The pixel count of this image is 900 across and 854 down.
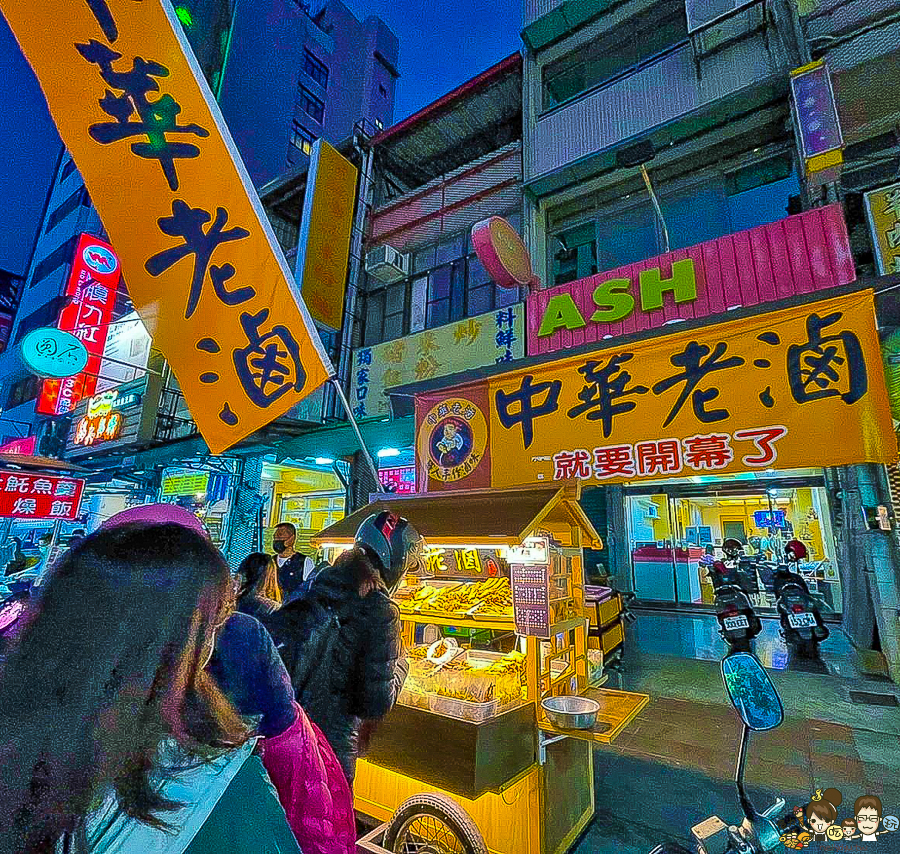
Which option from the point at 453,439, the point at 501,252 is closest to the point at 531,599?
the point at 453,439

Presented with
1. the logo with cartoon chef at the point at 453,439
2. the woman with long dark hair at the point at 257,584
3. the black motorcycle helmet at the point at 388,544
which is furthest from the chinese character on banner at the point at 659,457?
the woman with long dark hair at the point at 257,584

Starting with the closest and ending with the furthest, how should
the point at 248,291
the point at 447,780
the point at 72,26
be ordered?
the point at 72,26, the point at 248,291, the point at 447,780

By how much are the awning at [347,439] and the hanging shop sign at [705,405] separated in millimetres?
4369

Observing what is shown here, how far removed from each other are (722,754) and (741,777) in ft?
12.8

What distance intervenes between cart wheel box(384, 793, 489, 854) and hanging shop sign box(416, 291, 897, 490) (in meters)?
3.50

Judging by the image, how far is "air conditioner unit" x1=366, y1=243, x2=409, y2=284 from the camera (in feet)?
43.5

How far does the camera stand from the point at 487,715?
3678 millimetres

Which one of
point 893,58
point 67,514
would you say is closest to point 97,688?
point 893,58

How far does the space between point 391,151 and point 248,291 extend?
45.6ft

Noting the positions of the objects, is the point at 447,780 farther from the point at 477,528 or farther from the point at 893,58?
the point at 893,58

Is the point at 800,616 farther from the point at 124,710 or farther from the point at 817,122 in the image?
the point at 124,710

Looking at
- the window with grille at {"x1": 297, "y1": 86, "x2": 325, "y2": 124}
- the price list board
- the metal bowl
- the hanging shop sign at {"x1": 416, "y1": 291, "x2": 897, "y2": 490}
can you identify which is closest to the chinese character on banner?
the hanging shop sign at {"x1": 416, "y1": 291, "x2": 897, "y2": 490}

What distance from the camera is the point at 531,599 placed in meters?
4.16

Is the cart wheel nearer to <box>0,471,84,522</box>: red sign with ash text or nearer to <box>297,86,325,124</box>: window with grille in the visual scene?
<box>0,471,84,522</box>: red sign with ash text
